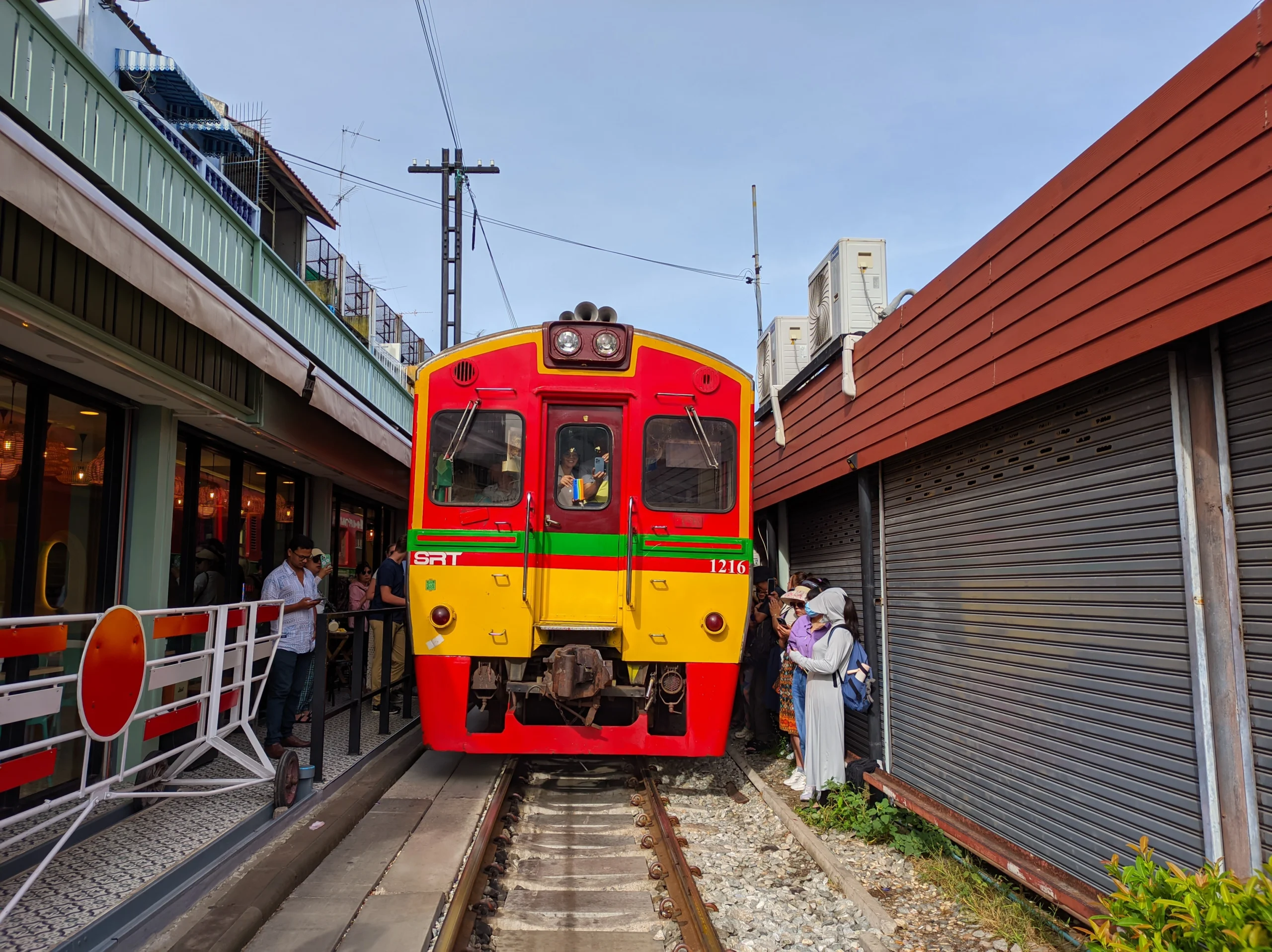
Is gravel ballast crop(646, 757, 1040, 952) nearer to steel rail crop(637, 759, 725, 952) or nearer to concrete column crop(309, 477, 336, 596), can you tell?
steel rail crop(637, 759, 725, 952)

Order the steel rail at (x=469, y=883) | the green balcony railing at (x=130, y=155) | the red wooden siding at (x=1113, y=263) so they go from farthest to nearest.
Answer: the green balcony railing at (x=130, y=155) < the steel rail at (x=469, y=883) < the red wooden siding at (x=1113, y=263)

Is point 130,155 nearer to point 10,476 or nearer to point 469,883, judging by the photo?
point 10,476

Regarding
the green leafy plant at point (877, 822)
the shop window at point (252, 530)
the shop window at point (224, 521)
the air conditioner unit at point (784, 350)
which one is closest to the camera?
the green leafy plant at point (877, 822)

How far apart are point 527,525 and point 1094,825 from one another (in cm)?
369

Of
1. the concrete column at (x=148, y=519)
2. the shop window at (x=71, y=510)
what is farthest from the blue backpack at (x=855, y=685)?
the shop window at (x=71, y=510)

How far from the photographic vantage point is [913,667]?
5645 millimetres

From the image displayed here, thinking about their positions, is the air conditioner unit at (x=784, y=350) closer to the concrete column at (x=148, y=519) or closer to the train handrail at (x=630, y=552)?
the train handrail at (x=630, y=552)

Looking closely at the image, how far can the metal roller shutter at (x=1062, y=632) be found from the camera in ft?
11.0

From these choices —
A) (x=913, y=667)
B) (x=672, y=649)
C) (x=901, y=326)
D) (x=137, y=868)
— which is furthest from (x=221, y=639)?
(x=901, y=326)

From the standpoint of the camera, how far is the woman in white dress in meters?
5.86

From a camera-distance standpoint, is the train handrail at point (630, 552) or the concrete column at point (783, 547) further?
the concrete column at point (783, 547)

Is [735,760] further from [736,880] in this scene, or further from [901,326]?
[901,326]

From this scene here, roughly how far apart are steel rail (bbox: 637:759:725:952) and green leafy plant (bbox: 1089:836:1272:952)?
61.2 inches

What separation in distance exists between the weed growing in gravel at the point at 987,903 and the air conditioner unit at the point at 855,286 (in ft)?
13.4
